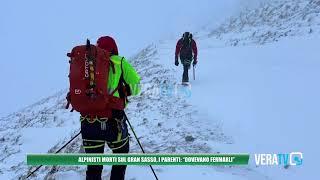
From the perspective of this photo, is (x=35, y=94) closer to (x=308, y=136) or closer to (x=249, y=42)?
(x=249, y=42)

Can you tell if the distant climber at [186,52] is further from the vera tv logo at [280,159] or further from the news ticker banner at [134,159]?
the news ticker banner at [134,159]

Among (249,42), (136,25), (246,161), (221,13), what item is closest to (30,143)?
(246,161)

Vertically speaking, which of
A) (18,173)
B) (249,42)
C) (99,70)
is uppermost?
(249,42)

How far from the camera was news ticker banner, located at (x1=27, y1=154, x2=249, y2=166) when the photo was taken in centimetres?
688

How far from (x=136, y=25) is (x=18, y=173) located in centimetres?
7764

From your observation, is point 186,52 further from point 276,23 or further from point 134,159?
point 276,23

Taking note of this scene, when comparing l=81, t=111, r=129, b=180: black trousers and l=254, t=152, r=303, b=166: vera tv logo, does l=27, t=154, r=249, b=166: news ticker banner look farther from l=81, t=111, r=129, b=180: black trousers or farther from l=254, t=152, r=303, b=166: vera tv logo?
l=254, t=152, r=303, b=166: vera tv logo

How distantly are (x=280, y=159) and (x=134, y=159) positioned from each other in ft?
9.59

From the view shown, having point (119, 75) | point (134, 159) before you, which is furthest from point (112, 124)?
point (134, 159)

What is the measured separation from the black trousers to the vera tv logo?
3062 millimetres

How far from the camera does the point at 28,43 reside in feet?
329

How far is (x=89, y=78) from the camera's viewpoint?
21.3 feet

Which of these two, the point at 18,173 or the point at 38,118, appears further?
the point at 38,118

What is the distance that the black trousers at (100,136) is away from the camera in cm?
674
